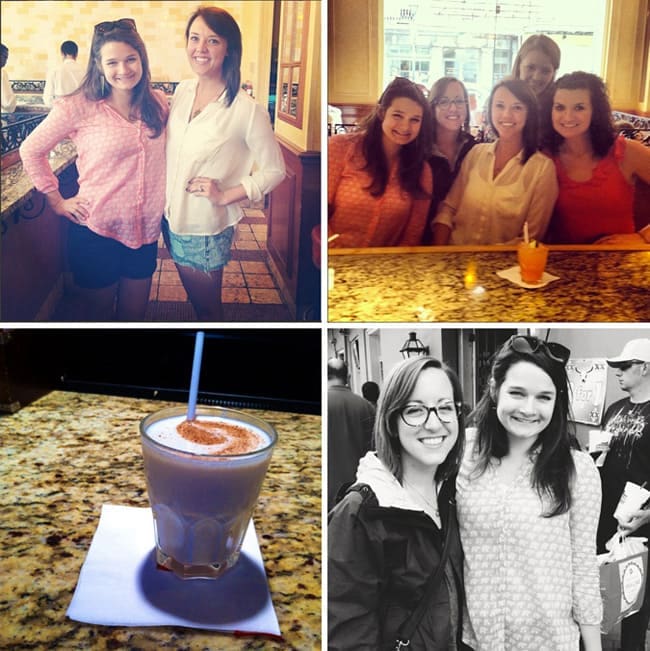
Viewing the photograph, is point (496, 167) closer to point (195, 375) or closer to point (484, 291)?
point (484, 291)

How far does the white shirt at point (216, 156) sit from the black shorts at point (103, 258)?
78mm

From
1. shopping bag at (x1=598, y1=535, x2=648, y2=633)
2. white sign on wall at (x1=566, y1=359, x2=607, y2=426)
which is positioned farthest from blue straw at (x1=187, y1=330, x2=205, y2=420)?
shopping bag at (x1=598, y1=535, x2=648, y2=633)

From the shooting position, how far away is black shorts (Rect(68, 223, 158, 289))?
1291mm

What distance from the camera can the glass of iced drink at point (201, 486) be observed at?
101 centimetres

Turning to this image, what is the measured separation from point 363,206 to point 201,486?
1.86 ft

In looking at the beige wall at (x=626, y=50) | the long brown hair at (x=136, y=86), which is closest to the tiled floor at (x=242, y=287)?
the long brown hair at (x=136, y=86)

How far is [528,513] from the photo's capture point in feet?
3.98

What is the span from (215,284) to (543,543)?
0.71 meters

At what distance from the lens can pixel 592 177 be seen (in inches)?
50.2

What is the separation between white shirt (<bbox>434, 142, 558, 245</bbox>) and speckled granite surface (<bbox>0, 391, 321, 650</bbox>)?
0.46 m

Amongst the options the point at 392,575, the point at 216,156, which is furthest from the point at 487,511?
the point at 216,156

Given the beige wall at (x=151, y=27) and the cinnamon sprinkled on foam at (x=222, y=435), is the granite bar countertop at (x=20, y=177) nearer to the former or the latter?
the beige wall at (x=151, y=27)

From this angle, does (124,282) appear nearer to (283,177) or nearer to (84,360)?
(84,360)

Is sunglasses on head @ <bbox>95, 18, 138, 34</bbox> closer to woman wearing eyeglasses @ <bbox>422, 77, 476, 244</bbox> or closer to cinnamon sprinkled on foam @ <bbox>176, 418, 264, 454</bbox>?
woman wearing eyeglasses @ <bbox>422, 77, 476, 244</bbox>
